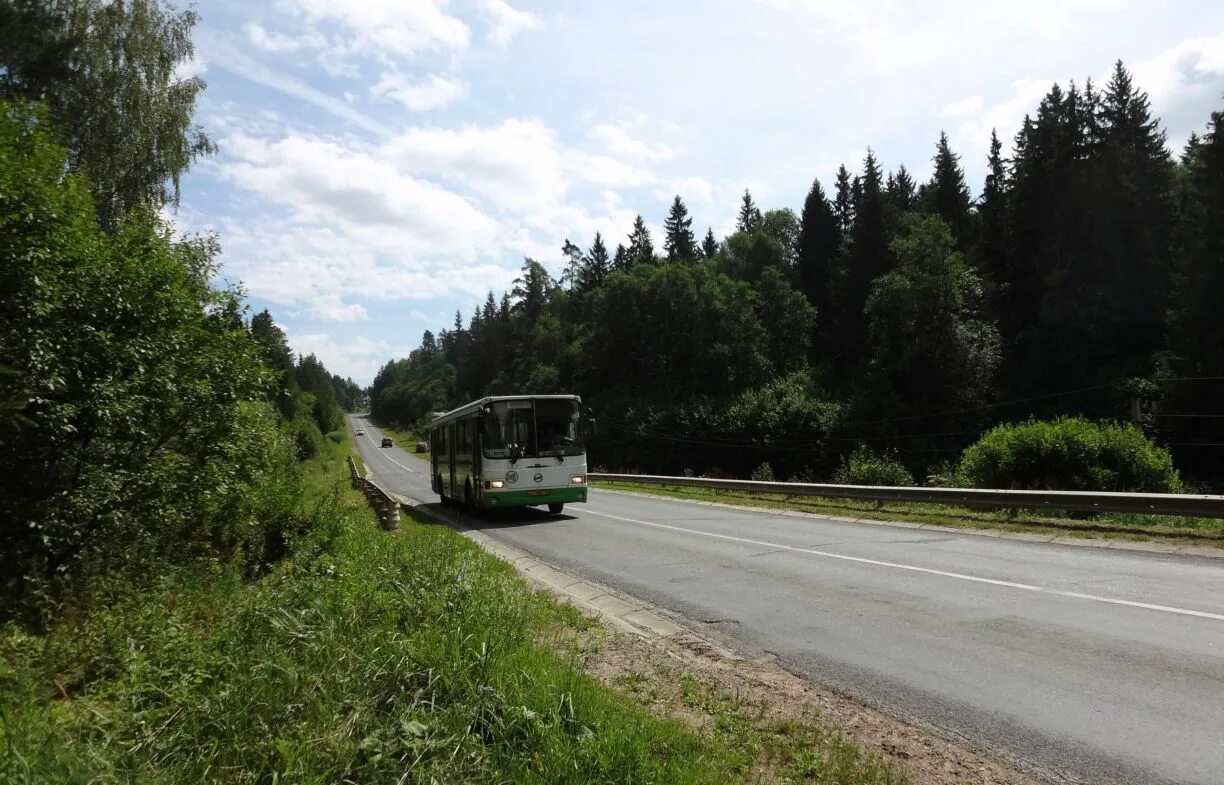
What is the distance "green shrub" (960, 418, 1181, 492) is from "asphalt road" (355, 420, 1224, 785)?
5387 mm

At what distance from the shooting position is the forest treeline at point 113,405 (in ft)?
26.1

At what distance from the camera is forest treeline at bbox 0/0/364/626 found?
794 cm

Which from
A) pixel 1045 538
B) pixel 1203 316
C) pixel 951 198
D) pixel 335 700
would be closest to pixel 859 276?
pixel 951 198

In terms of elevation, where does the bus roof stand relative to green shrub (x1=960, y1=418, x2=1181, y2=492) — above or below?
above

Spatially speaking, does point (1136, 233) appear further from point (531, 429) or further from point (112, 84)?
point (112, 84)

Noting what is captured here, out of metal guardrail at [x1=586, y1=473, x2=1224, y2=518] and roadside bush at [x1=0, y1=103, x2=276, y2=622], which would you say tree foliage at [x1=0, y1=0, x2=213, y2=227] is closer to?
roadside bush at [x1=0, y1=103, x2=276, y2=622]

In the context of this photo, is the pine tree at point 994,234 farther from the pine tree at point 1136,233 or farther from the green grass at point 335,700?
the green grass at point 335,700

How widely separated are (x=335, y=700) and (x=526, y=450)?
1365cm

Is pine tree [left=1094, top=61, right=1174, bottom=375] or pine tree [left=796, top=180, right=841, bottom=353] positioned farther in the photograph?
pine tree [left=796, top=180, right=841, bottom=353]

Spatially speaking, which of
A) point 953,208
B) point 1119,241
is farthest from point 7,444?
point 953,208

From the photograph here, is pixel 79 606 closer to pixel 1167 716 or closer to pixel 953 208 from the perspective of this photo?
pixel 1167 716

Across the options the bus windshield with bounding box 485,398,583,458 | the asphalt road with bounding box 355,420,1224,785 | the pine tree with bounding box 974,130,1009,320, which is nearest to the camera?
the asphalt road with bounding box 355,420,1224,785

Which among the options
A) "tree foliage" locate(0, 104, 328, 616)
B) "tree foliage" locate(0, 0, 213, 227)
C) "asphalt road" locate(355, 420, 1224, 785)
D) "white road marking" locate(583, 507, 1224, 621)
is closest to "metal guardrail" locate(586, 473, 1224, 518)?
"asphalt road" locate(355, 420, 1224, 785)

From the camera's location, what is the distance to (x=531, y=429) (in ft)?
59.4
